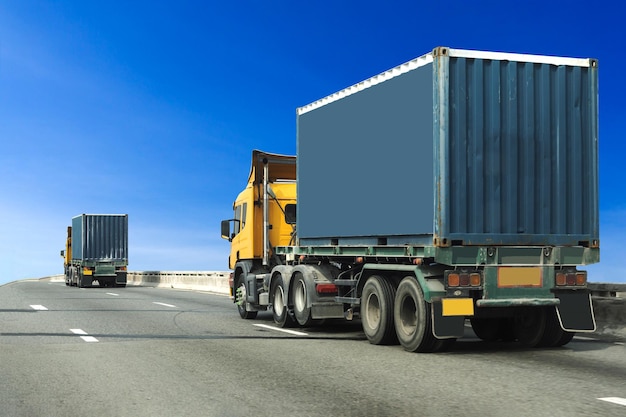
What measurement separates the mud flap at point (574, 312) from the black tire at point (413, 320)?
5.44 feet

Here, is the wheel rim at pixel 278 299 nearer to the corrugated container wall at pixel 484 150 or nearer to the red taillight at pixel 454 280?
the corrugated container wall at pixel 484 150

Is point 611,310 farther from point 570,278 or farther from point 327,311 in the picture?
point 327,311

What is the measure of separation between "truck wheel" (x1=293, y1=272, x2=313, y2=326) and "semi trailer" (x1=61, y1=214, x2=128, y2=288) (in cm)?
2963

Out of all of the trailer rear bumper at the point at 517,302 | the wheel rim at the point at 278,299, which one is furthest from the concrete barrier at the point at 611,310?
the wheel rim at the point at 278,299

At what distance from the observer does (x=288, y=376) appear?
8.44m

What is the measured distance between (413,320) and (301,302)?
11.4 feet

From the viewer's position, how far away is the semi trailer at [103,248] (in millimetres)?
42031

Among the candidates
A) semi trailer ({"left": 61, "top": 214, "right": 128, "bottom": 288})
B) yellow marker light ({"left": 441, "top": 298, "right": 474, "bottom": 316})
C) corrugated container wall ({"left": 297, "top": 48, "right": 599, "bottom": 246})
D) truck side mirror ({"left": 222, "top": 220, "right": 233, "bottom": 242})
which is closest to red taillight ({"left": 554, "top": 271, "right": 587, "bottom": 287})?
corrugated container wall ({"left": 297, "top": 48, "right": 599, "bottom": 246})

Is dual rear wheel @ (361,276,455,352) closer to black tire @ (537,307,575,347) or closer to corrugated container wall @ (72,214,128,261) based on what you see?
black tire @ (537,307,575,347)

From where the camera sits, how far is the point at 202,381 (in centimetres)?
812

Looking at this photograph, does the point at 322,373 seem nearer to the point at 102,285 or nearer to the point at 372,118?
the point at 372,118

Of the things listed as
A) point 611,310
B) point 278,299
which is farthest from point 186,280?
point 611,310

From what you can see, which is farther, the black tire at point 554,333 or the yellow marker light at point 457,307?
the black tire at point 554,333

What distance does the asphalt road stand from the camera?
6.73m
